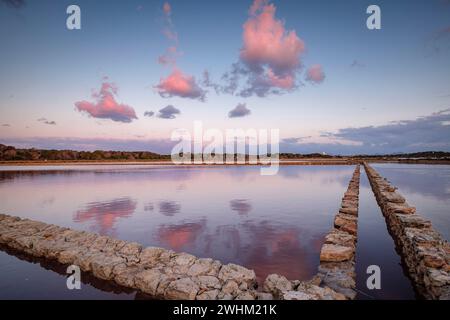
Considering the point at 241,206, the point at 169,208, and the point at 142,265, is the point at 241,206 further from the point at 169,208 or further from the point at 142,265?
the point at 142,265

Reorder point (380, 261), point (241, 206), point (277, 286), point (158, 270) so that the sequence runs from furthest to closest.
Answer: point (241, 206)
point (380, 261)
point (158, 270)
point (277, 286)

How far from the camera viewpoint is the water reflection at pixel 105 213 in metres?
9.68

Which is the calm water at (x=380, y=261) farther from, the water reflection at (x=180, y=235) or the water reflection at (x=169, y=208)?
the water reflection at (x=169, y=208)

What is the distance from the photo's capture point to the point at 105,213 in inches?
455

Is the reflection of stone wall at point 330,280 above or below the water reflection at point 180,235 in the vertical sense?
above

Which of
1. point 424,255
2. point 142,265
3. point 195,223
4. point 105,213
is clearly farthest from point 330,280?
point 105,213

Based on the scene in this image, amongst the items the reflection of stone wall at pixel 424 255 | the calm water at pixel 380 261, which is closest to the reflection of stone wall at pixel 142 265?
the calm water at pixel 380 261

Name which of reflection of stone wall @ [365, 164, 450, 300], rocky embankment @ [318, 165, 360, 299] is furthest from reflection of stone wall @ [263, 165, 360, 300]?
reflection of stone wall @ [365, 164, 450, 300]

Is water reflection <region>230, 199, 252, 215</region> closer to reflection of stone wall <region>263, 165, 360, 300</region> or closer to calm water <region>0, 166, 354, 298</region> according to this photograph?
calm water <region>0, 166, 354, 298</region>

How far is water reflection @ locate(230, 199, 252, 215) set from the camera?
12008 mm

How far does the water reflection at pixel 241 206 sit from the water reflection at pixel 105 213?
459 cm

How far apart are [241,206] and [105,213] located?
606cm

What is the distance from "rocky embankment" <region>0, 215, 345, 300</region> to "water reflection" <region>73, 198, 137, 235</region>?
1.54m
